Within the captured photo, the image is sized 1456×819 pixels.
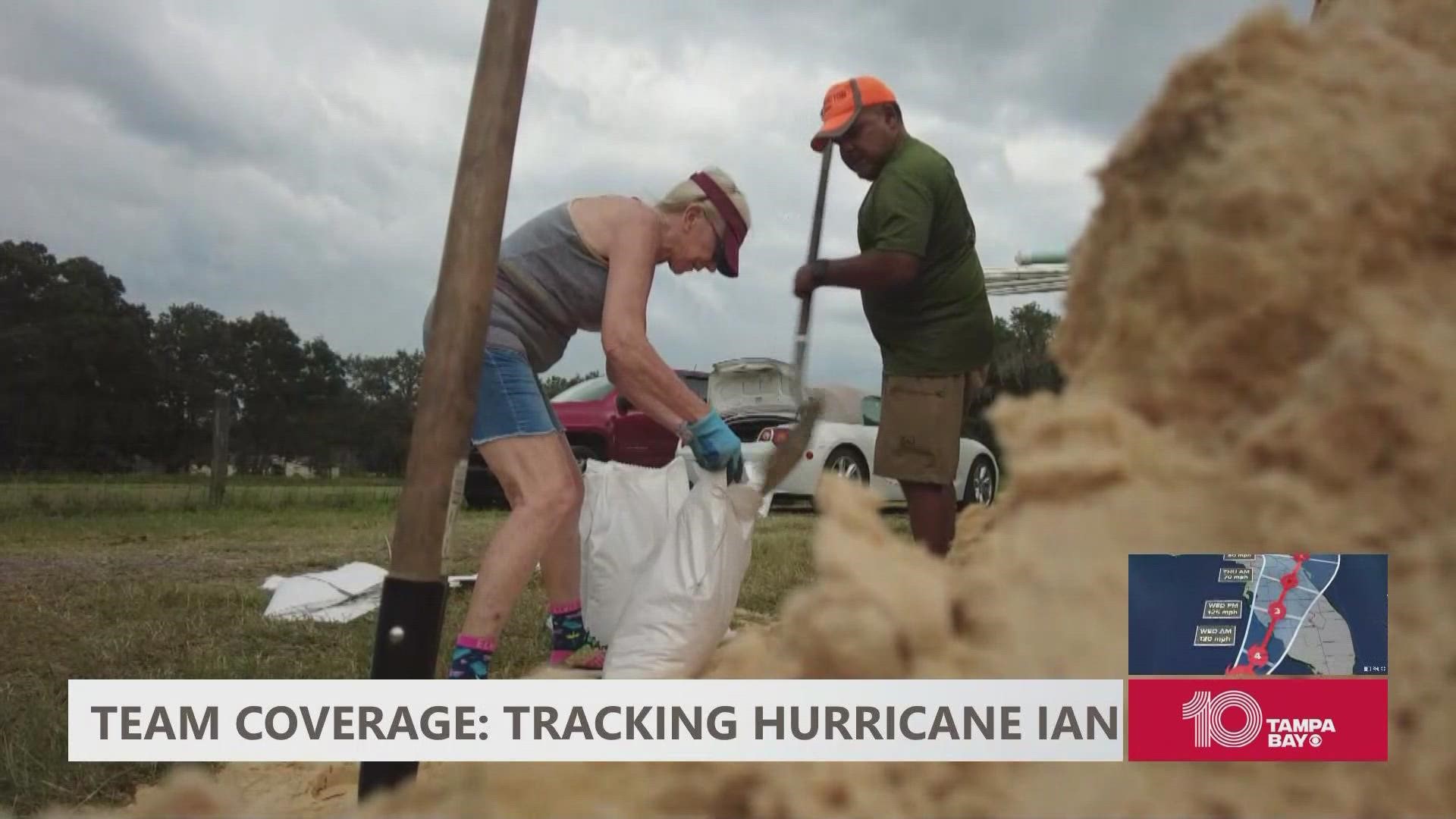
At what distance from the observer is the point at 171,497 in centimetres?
994

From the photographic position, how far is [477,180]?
5.43 feet

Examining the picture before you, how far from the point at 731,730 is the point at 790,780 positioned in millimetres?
152

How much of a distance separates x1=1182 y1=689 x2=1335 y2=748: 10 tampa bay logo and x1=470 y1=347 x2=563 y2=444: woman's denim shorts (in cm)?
178

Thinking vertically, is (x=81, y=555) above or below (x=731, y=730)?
below

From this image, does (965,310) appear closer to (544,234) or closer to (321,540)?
(544,234)

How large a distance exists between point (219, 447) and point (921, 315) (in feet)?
30.4

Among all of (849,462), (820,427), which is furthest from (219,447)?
(849,462)

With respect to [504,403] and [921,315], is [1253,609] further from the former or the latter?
[921,315]

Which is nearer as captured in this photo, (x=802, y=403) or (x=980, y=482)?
(x=802, y=403)

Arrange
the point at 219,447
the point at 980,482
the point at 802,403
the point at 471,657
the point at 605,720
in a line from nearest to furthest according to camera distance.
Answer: the point at 605,720
the point at 471,657
the point at 802,403
the point at 219,447
the point at 980,482

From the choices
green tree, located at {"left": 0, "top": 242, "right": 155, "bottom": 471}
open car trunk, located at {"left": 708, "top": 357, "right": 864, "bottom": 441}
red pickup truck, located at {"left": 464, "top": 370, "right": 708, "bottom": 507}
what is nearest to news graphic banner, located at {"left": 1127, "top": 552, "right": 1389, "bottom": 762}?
open car trunk, located at {"left": 708, "top": 357, "right": 864, "bottom": 441}

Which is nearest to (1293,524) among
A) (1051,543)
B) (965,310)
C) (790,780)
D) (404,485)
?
(1051,543)

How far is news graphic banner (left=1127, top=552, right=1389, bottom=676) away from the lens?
920 mm

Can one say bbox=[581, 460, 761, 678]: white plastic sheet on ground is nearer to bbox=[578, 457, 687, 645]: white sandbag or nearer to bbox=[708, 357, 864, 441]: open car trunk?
bbox=[578, 457, 687, 645]: white sandbag
